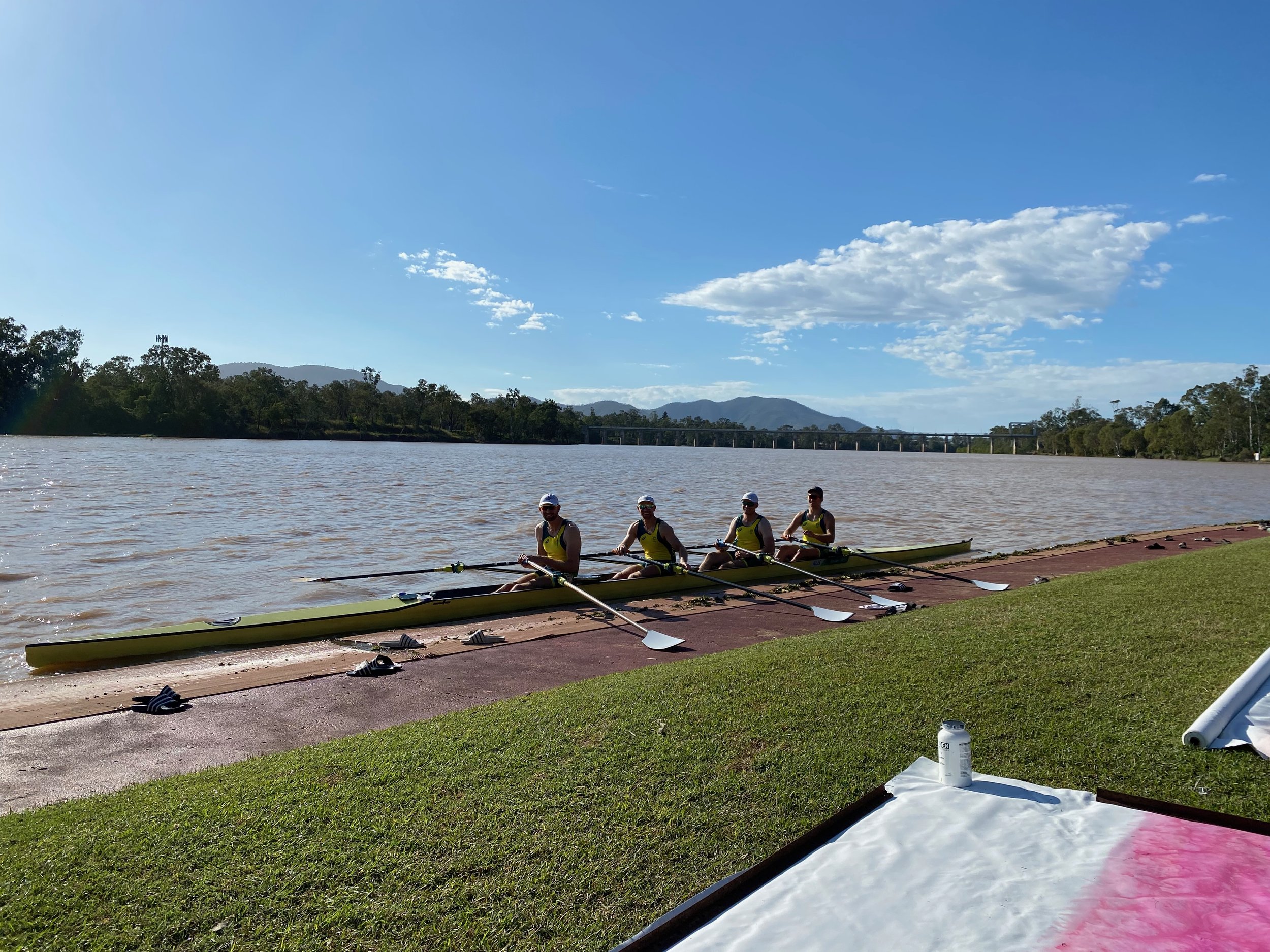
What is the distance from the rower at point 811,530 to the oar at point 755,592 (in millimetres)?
1649

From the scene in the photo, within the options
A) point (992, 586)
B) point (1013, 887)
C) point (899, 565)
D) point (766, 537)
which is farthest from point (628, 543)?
point (1013, 887)

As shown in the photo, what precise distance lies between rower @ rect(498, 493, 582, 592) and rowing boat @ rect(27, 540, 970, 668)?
0.92 feet

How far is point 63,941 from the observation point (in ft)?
9.20

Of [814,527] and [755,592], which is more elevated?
[814,527]

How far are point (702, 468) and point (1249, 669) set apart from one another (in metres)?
61.4

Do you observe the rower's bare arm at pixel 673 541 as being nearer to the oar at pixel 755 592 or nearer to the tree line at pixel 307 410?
the oar at pixel 755 592

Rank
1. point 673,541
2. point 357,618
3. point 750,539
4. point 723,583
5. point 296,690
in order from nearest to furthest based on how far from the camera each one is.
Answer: point 296,690, point 357,618, point 723,583, point 673,541, point 750,539

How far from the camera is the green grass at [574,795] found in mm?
2975

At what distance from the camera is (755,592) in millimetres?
10992

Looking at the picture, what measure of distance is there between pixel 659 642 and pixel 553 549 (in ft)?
12.2

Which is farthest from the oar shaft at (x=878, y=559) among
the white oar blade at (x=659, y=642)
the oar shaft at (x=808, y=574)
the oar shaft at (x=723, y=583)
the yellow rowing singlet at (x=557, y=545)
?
the white oar blade at (x=659, y=642)

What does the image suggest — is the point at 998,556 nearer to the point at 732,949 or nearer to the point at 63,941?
the point at 732,949

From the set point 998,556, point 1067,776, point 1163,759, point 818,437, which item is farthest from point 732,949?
point 818,437

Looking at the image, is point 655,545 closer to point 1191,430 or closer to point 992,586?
point 992,586
